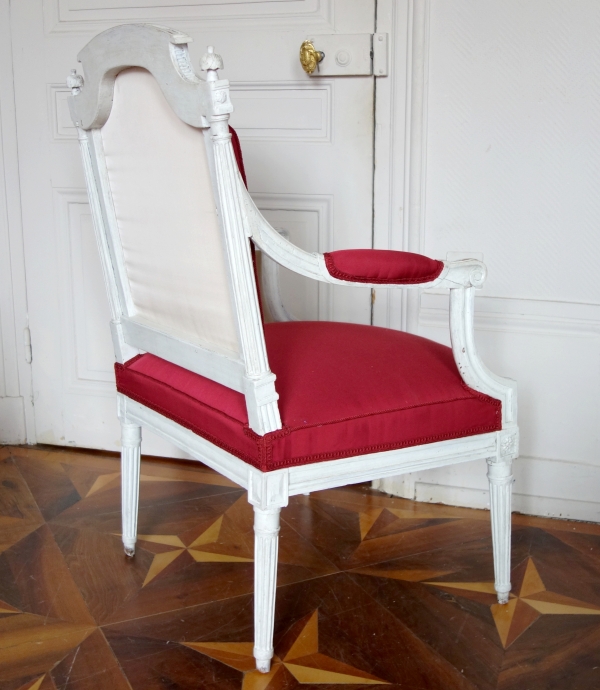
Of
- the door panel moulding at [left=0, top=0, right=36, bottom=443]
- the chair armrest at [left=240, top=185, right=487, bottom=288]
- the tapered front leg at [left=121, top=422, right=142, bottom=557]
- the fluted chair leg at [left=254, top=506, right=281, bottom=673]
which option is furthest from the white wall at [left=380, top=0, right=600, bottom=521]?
the door panel moulding at [left=0, top=0, right=36, bottom=443]

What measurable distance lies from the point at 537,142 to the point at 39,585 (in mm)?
1504

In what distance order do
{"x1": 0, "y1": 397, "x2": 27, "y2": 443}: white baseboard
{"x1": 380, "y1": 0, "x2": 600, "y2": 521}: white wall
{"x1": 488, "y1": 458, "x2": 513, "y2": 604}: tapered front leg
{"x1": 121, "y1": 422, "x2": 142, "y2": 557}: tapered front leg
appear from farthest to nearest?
{"x1": 0, "y1": 397, "x2": 27, "y2": 443}: white baseboard
{"x1": 380, "y1": 0, "x2": 600, "y2": 521}: white wall
{"x1": 121, "y1": 422, "x2": 142, "y2": 557}: tapered front leg
{"x1": 488, "y1": 458, "x2": 513, "y2": 604}: tapered front leg

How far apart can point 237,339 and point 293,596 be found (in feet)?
2.22

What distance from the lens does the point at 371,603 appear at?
1.74m

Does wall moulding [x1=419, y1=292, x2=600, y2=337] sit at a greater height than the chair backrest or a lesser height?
lesser

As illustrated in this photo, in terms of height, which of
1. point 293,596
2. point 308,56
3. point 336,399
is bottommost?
point 293,596

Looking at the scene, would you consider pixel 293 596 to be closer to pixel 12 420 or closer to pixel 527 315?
pixel 527 315

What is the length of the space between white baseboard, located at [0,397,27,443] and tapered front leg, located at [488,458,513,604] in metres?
1.57

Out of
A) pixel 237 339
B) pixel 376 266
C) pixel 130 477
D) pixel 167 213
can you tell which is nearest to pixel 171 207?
pixel 167 213

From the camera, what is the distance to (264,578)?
1.43 meters

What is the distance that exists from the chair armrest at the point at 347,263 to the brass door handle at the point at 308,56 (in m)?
0.86

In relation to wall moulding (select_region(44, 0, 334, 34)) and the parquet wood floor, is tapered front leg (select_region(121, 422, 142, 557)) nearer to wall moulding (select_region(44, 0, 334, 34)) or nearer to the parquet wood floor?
the parquet wood floor

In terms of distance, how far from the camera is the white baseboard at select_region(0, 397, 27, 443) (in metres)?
2.62

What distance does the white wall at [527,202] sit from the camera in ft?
6.40
